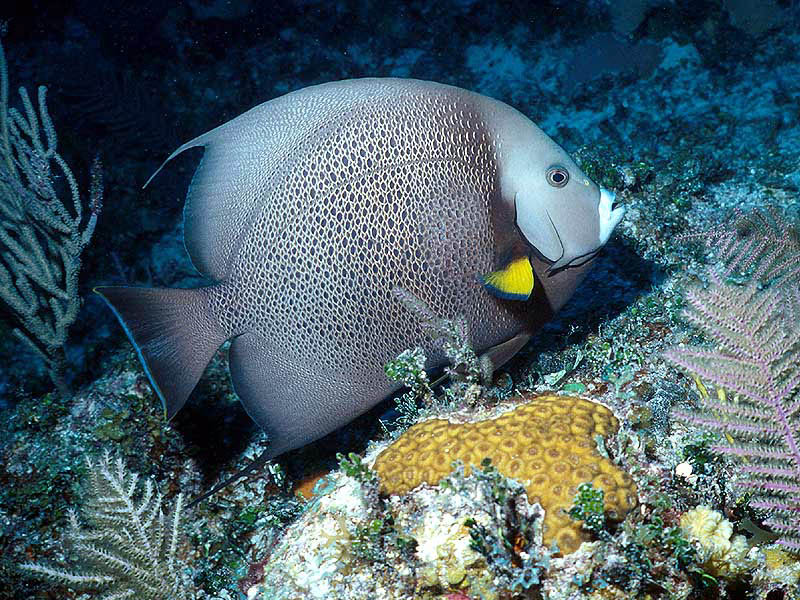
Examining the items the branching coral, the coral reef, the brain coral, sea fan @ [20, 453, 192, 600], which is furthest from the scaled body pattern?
the branching coral

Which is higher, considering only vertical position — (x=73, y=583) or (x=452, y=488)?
(x=452, y=488)

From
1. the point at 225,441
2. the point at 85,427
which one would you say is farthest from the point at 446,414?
the point at 85,427

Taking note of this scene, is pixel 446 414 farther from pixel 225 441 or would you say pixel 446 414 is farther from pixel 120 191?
pixel 120 191

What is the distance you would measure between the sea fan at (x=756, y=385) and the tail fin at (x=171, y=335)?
5.88 ft

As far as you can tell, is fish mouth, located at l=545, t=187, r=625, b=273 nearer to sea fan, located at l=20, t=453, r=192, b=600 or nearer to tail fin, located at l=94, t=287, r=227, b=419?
tail fin, located at l=94, t=287, r=227, b=419

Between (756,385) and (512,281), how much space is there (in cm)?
89

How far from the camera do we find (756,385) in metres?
1.70

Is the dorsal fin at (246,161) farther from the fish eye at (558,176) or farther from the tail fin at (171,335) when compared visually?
the fish eye at (558,176)

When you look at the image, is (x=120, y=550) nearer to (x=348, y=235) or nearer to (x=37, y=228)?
(x=348, y=235)

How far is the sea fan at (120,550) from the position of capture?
224 centimetres

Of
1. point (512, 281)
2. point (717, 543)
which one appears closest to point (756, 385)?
point (717, 543)

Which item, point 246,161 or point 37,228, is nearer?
point 246,161

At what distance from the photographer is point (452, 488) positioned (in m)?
1.54

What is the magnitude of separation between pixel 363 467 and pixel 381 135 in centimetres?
130
